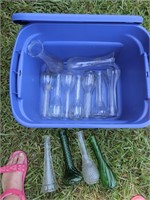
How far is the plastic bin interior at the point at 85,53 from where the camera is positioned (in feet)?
3.12

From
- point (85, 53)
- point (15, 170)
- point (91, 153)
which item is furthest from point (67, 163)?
point (85, 53)

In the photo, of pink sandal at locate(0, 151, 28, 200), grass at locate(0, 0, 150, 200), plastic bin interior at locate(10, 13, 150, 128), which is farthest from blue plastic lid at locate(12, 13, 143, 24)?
pink sandal at locate(0, 151, 28, 200)

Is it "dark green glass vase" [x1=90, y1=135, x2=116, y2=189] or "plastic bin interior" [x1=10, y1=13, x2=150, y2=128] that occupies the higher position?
"plastic bin interior" [x1=10, y1=13, x2=150, y2=128]

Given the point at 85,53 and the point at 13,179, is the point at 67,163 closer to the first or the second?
the point at 13,179

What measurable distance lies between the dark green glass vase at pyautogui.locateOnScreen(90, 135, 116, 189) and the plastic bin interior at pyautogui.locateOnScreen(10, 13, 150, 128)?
103 mm

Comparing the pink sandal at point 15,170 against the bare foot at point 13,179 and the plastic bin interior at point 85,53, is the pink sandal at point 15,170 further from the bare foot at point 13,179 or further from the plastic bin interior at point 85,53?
the plastic bin interior at point 85,53

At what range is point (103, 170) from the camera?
3.76ft

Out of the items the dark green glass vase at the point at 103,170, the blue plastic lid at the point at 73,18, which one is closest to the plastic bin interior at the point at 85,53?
the blue plastic lid at the point at 73,18

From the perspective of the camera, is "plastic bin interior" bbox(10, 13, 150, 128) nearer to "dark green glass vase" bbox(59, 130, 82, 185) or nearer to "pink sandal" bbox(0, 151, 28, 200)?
"dark green glass vase" bbox(59, 130, 82, 185)

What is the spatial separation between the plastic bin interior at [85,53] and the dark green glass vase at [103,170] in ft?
0.34

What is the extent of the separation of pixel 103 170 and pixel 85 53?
42 cm

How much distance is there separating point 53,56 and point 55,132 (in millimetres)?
274

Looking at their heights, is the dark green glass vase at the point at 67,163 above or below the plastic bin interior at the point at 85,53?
below

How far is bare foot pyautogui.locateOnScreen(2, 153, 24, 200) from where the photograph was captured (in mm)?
1166
